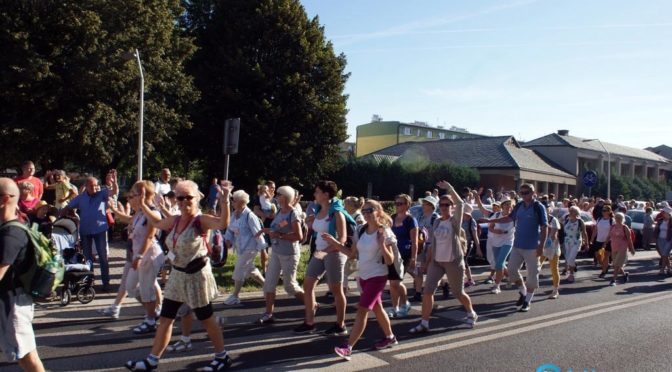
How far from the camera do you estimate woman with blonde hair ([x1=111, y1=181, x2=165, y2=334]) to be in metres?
6.47

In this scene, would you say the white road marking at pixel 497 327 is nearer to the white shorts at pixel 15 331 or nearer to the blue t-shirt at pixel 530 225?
the blue t-shirt at pixel 530 225

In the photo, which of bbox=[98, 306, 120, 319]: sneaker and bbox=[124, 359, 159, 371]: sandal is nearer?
bbox=[124, 359, 159, 371]: sandal

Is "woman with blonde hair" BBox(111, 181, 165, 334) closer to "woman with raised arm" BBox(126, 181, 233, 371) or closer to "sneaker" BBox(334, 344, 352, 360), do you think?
"woman with raised arm" BBox(126, 181, 233, 371)

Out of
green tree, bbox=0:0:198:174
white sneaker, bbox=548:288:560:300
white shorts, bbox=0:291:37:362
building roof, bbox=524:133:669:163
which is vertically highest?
building roof, bbox=524:133:669:163

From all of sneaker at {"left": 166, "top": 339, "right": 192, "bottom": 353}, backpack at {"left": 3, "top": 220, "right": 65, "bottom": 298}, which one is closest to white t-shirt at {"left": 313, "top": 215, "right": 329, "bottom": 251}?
sneaker at {"left": 166, "top": 339, "right": 192, "bottom": 353}

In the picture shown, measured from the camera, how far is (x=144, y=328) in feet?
22.6

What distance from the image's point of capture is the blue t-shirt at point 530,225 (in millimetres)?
8875

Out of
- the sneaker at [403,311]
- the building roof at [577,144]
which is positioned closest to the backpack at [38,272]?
the sneaker at [403,311]

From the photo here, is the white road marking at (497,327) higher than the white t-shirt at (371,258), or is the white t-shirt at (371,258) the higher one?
the white t-shirt at (371,258)

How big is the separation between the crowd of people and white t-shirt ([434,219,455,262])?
0.01 metres

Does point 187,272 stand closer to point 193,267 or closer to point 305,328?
point 193,267

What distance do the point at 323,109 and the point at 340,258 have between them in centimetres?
2350

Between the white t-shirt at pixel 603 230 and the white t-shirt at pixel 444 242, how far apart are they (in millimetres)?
7805

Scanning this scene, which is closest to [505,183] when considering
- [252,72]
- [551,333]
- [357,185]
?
[357,185]
